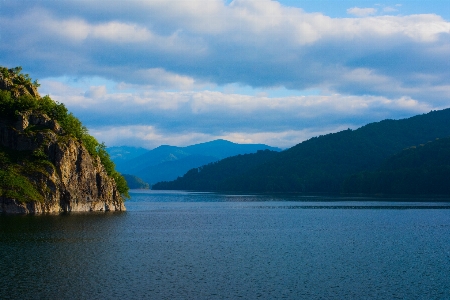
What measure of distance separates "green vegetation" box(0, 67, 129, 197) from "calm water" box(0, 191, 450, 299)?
1538 inches

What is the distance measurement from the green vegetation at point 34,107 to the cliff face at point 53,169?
3.29 metres

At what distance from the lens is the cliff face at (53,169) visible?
411 feet

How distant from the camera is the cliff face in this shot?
125250mm

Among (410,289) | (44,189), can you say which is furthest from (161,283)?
(44,189)

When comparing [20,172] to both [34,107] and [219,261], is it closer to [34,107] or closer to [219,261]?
[34,107]

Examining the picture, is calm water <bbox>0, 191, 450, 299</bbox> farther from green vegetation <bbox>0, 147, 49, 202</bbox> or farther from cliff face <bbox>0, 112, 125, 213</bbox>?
cliff face <bbox>0, 112, 125, 213</bbox>

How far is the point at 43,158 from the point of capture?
130500 millimetres

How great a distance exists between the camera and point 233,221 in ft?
414

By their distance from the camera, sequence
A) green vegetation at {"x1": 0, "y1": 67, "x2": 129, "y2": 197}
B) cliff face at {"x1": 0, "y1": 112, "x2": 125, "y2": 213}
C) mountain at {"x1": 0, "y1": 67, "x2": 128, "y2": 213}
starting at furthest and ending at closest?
green vegetation at {"x1": 0, "y1": 67, "x2": 129, "y2": 197}
cliff face at {"x1": 0, "y1": 112, "x2": 125, "y2": 213}
mountain at {"x1": 0, "y1": 67, "x2": 128, "y2": 213}

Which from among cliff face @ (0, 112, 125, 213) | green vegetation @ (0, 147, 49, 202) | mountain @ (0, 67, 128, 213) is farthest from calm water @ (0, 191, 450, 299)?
cliff face @ (0, 112, 125, 213)

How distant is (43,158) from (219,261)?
81.5 meters

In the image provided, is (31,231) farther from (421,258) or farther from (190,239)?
(421,258)

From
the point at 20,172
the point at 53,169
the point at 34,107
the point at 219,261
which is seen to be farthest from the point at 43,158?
the point at 219,261

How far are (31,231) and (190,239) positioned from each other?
2859cm
